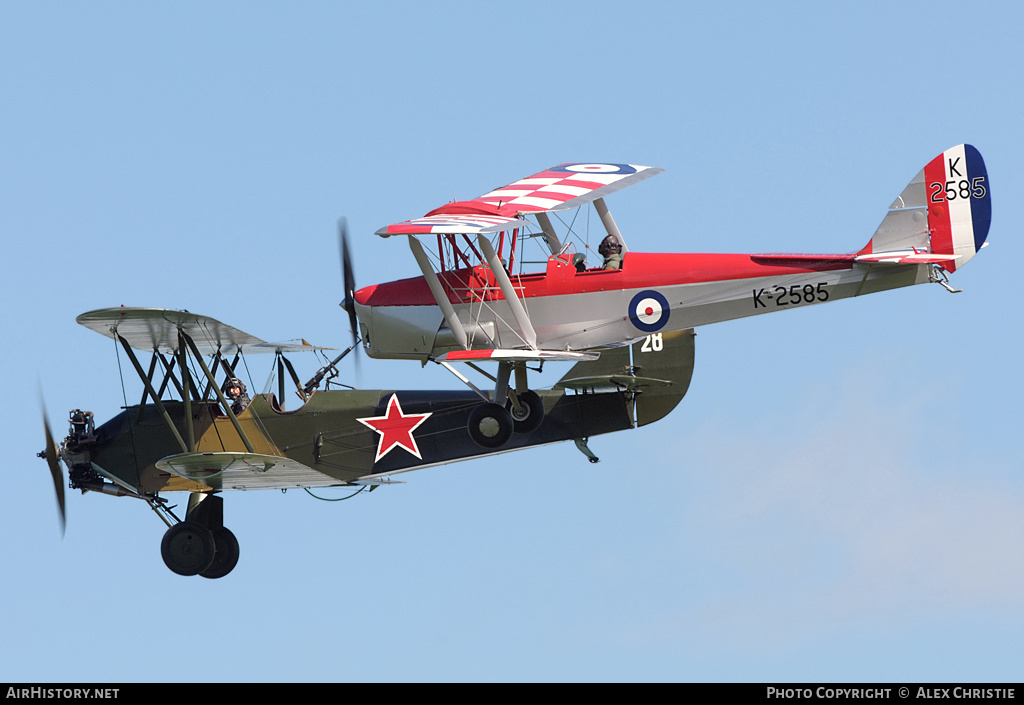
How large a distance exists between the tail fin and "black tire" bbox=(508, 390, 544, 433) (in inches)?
162

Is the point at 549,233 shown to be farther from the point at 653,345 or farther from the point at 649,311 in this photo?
the point at 653,345

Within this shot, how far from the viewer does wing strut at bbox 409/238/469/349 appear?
20.4m

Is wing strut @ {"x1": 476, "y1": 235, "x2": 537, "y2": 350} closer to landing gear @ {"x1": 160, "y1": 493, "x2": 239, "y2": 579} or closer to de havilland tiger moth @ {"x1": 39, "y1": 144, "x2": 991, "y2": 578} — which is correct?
de havilland tiger moth @ {"x1": 39, "y1": 144, "x2": 991, "y2": 578}

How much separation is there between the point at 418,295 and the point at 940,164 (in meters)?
5.85

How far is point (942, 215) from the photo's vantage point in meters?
20.0

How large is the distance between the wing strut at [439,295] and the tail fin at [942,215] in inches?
173

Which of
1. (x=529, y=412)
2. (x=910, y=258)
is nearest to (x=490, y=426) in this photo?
(x=529, y=412)

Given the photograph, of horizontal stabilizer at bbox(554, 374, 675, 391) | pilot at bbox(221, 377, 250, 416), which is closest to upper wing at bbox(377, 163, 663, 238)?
horizontal stabilizer at bbox(554, 374, 675, 391)

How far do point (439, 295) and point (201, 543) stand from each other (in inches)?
189

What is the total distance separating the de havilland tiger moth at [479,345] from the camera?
20.2 m
